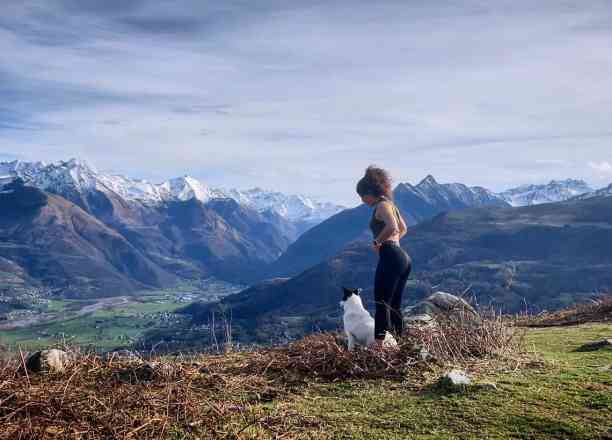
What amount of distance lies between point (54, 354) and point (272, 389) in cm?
374

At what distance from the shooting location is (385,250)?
32.7ft

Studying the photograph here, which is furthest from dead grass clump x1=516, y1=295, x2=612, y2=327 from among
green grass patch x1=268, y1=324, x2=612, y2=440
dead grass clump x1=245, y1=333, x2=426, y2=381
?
dead grass clump x1=245, y1=333, x2=426, y2=381

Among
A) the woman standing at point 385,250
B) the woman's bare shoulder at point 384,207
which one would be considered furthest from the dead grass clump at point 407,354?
the woman's bare shoulder at point 384,207

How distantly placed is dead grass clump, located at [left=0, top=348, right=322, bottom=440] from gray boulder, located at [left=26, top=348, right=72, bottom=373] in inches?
9.0

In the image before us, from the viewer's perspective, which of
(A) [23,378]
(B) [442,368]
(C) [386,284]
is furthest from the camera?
(C) [386,284]

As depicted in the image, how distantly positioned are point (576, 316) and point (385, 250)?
10589mm

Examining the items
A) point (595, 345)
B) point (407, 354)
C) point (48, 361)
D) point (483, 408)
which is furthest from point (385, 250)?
point (48, 361)

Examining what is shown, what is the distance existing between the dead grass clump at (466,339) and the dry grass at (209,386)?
0.7 inches

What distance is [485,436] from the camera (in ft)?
18.8

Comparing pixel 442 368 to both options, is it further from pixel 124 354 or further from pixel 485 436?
pixel 124 354

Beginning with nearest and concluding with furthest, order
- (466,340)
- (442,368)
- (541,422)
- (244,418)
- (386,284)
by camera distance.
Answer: (541,422) < (244,418) < (442,368) < (466,340) < (386,284)

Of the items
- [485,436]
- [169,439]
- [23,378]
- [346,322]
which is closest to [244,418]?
[169,439]

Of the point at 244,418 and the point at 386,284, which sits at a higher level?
the point at 386,284

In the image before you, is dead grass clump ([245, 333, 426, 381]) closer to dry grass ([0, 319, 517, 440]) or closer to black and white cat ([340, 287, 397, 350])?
dry grass ([0, 319, 517, 440])
